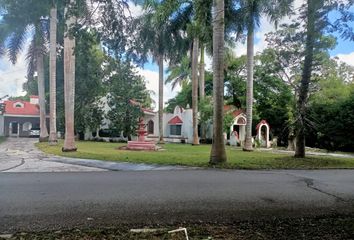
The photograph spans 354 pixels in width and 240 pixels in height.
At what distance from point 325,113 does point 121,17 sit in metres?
15.8

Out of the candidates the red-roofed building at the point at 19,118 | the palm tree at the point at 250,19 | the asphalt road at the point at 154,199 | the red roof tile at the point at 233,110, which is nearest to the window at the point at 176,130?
the red roof tile at the point at 233,110

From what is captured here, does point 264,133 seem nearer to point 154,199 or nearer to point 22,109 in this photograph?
point 154,199

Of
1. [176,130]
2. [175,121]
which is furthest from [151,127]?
[175,121]

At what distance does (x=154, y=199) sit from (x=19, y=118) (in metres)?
44.5

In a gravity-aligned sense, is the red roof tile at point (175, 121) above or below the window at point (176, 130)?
above

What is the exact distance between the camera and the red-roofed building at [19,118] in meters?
46.5

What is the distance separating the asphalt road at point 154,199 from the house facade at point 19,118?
38199 mm

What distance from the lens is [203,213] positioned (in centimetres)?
686

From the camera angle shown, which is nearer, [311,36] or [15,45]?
[311,36]

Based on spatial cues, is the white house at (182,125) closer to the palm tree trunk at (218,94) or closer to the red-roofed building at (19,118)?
the red-roofed building at (19,118)

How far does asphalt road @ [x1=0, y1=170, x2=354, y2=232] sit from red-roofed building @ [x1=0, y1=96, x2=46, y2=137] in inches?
1504

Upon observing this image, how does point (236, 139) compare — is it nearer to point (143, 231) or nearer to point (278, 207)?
point (278, 207)

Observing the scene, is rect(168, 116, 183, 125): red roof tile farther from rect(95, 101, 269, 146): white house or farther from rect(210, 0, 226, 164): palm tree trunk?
rect(210, 0, 226, 164): palm tree trunk

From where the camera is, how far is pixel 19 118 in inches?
1881
